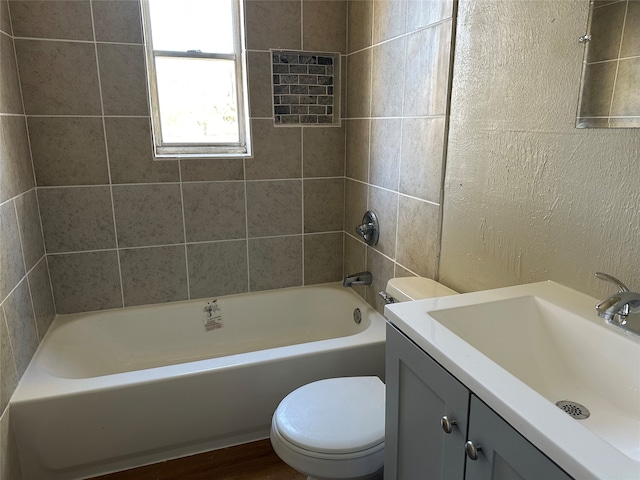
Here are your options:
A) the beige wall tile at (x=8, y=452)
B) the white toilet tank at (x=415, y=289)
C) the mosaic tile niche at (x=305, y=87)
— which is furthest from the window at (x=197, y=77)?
the beige wall tile at (x=8, y=452)

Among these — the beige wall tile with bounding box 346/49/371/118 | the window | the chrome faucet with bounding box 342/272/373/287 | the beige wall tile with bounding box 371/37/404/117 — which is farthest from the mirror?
the window

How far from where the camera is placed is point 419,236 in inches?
69.1

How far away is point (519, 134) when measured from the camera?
124cm

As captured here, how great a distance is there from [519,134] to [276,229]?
4.87 feet

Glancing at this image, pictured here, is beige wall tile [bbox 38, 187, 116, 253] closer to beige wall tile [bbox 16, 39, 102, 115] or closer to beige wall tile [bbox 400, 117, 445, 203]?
beige wall tile [bbox 16, 39, 102, 115]

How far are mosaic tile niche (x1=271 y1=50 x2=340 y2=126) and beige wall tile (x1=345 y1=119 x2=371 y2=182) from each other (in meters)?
0.15

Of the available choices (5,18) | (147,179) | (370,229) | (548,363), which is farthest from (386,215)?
(5,18)

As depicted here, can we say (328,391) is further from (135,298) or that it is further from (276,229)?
(135,298)

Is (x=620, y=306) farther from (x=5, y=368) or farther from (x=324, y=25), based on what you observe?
(x=324, y=25)

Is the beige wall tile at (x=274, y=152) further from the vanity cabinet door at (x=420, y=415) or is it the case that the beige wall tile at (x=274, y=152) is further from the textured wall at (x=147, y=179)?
the vanity cabinet door at (x=420, y=415)

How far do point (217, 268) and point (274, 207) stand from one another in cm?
46

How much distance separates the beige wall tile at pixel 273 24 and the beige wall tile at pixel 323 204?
0.73m

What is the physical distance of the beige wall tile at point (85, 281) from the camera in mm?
2170

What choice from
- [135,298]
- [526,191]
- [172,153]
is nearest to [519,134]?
[526,191]
